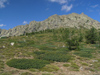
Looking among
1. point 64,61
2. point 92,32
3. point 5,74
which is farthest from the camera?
point 92,32

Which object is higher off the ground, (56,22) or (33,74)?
(56,22)

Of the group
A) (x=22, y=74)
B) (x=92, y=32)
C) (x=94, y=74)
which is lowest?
(x=94, y=74)

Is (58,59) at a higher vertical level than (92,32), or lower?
lower

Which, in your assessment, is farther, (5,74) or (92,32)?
(92,32)

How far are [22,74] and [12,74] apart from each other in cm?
90

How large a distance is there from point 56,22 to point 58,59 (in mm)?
186024

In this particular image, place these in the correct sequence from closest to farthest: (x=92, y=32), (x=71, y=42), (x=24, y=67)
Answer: (x=24, y=67) < (x=71, y=42) < (x=92, y=32)

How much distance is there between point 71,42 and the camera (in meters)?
22.7

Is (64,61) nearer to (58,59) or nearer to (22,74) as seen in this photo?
(58,59)

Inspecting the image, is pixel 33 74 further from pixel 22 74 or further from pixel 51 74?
pixel 51 74

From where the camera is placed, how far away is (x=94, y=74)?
9.48m

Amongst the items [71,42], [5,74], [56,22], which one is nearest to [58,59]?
[5,74]

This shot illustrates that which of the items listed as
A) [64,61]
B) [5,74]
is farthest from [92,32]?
[5,74]

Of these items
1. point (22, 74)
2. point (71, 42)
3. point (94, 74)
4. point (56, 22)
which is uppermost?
point (56, 22)
